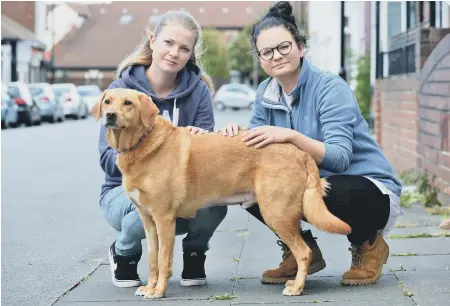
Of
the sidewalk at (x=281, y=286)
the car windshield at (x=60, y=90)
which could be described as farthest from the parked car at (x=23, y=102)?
the sidewalk at (x=281, y=286)

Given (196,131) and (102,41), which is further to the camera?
(102,41)

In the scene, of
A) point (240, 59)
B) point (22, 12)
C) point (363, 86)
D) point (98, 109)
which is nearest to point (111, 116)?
point (98, 109)

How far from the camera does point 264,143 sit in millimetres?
5469

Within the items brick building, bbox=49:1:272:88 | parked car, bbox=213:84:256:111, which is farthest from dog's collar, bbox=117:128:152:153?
brick building, bbox=49:1:272:88

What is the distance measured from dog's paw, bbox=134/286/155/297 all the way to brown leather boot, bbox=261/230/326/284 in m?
0.76

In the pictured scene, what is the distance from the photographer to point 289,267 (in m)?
5.98

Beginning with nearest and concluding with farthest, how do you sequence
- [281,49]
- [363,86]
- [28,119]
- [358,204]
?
[358,204]
[281,49]
[363,86]
[28,119]

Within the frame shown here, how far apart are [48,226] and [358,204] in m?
5.11

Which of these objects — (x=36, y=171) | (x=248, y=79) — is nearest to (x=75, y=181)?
(x=36, y=171)

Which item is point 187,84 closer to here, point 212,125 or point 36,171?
point 212,125

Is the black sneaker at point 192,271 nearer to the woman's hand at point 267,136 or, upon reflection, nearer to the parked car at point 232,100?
the woman's hand at point 267,136

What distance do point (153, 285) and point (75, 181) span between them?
9853mm

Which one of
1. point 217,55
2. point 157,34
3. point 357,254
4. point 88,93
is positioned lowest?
point 357,254

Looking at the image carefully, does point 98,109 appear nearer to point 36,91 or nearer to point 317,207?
point 317,207
